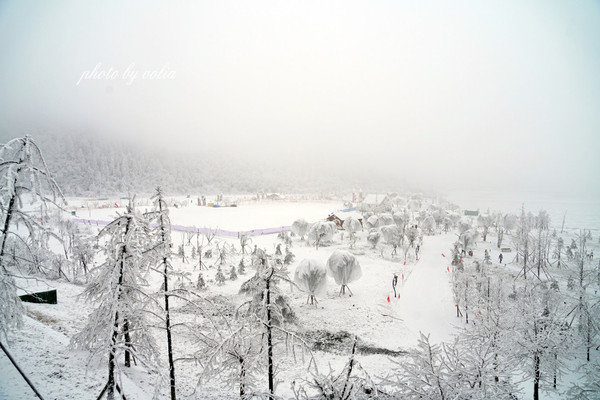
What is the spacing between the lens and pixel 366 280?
28.2 metres

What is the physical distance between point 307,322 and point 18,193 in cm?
1769

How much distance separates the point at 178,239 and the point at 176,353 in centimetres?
3181

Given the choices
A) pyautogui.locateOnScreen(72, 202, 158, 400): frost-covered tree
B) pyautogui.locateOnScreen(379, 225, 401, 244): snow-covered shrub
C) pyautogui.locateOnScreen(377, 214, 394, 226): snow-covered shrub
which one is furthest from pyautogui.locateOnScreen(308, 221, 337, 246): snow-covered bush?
pyautogui.locateOnScreen(72, 202, 158, 400): frost-covered tree

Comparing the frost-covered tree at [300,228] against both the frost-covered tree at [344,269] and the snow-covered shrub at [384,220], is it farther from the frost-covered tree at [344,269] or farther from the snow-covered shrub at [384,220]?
the frost-covered tree at [344,269]

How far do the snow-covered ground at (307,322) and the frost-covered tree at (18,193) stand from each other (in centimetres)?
77

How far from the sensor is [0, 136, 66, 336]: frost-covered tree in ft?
19.4

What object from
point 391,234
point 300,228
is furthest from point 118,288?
point 391,234

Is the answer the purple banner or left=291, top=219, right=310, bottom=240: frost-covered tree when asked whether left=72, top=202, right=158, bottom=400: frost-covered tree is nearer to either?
left=291, top=219, right=310, bottom=240: frost-covered tree

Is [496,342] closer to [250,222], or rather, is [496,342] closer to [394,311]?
[394,311]

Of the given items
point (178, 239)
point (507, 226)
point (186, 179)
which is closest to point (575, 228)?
point (507, 226)

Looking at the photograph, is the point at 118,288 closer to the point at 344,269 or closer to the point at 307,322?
the point at 307,322

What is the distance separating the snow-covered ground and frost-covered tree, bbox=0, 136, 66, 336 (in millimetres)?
766

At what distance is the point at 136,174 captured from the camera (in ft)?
495

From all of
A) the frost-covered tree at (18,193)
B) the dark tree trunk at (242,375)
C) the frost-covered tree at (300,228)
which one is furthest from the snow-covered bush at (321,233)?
the frost-covered tree at (18,193)
